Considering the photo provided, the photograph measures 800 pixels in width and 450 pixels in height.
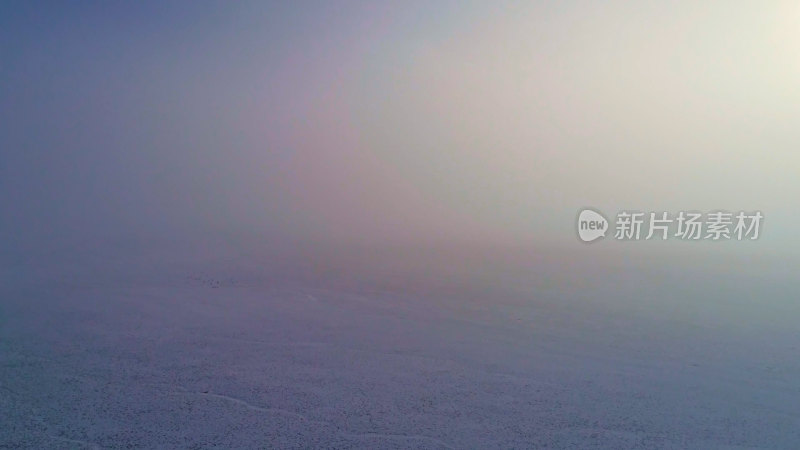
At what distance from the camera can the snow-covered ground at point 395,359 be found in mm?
2102

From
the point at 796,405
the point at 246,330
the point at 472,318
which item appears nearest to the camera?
the point at 796,405

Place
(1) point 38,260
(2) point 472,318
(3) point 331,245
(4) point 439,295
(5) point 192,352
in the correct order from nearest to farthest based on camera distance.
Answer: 1. (5) point 192,352
2. (2) point 472,318
3. (4) point 439,295
4. (1) point 38,260
5. (3) point 331,245

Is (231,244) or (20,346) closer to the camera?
(20,346)

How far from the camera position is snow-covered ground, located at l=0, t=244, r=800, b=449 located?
2.10 metres

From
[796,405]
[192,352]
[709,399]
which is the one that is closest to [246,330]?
[192,352]

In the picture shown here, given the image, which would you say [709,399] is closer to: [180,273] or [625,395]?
[625,395]

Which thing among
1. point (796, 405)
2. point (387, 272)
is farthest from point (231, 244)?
point (796, 405)

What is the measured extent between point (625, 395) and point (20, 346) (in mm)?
2591

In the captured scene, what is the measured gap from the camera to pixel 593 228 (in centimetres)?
669

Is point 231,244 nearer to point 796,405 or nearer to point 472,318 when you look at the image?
point 472,318

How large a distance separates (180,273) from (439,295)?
203 cm

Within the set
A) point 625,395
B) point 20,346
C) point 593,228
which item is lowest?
point 20,346

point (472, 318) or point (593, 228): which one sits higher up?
point (593, 228)

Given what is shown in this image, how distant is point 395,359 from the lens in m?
2.86
